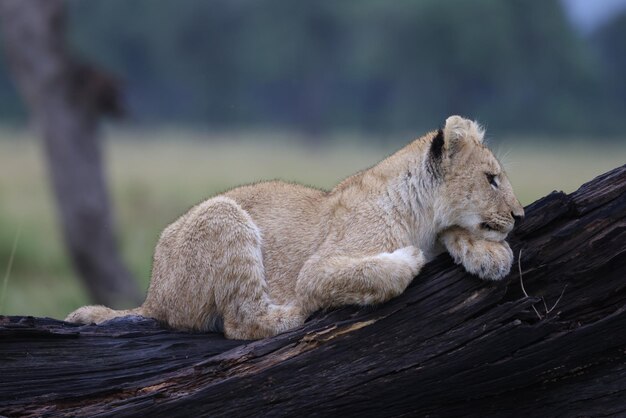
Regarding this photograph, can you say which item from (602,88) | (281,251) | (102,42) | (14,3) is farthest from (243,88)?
(281,251)

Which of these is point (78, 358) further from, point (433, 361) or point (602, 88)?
point (602, 88)

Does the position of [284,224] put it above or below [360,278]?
above

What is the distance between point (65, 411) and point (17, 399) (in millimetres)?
269

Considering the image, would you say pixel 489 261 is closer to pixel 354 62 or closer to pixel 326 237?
pixel 326 237

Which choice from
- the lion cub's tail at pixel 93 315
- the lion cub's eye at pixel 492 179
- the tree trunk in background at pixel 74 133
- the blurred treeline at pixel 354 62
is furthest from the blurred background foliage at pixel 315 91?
the lion cub's eye at pixel 492 179

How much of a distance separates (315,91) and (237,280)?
Answer: 45506 mm

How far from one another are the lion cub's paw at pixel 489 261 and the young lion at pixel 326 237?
0.23 feet

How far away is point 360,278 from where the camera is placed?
555 centimetres

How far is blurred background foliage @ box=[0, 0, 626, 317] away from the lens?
27875 millimetres

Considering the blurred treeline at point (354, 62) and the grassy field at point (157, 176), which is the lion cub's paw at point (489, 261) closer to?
the grassy field at point (157, 176)

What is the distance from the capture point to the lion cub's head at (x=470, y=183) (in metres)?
5.81

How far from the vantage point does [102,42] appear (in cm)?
4947

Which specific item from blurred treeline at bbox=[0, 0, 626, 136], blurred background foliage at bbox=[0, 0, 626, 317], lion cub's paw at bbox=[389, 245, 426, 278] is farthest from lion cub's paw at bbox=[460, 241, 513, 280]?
blurred treeline at bbox=[0, 0, 626, 136]

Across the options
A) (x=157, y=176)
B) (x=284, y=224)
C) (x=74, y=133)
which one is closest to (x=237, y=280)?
(x=284, y=224)
